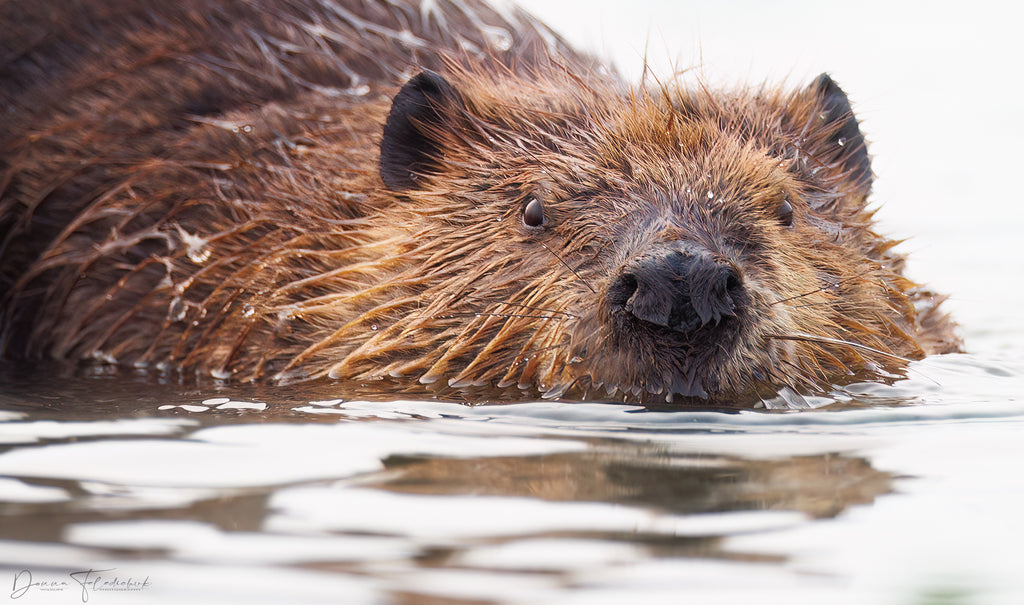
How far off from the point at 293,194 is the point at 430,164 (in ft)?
1.56

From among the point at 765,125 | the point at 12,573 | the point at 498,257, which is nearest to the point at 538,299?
the point at 498,257

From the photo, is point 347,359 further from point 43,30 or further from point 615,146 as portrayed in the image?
point 43,30

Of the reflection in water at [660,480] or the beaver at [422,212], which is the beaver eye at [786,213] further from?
the reflection in water at [660,480]

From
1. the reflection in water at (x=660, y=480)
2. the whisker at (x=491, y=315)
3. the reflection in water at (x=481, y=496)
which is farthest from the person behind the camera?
the whisker at (x=491, y=315)

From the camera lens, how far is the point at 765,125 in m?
3.63

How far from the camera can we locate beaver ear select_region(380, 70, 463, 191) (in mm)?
3668

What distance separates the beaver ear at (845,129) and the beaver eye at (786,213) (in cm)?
62

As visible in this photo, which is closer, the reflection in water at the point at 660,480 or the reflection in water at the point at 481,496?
the reflection in water at the point at 481,496

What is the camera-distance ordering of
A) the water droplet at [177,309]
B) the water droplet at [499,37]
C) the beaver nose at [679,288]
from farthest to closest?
the water droplet at [499,37], the water droplet at [177,309], the beaver nose at [679,288]

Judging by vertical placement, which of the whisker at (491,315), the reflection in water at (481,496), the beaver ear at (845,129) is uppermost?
the beaver ear at (845,129)

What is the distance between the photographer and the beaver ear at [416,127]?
367 centimetres

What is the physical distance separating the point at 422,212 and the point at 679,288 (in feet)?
3.92

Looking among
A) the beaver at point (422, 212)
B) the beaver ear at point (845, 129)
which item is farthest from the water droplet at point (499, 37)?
the beaver ear at point (845, 129)

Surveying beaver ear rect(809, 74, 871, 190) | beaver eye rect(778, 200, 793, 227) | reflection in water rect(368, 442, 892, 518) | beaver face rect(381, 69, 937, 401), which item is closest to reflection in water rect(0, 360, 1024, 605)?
reflection in water rect(368, 442, 892, 518)
